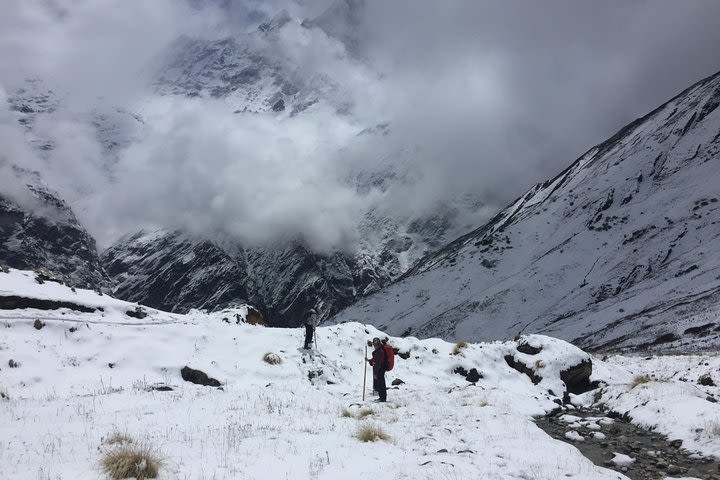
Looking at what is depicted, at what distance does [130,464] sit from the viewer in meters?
6.77

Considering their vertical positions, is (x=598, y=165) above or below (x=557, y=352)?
above

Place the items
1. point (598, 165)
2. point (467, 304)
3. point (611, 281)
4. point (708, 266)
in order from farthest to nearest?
point (598, 165) → point (467, 304) → point (611, 281) → point (708, 266)

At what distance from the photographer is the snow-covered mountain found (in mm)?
86550

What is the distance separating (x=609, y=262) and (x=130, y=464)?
130 m

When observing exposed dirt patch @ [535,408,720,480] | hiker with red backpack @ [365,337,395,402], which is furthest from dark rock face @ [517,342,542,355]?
hiker with red backpack @ [365,337,395,402]

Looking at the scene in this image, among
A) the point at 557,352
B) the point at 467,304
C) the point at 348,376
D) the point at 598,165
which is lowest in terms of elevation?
the point at 348,376

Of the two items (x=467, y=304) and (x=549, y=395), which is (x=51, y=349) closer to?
(x=549, y=395)

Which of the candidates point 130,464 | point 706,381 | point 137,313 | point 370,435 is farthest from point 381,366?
point 137,313

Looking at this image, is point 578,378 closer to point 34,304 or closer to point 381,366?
point 381,366

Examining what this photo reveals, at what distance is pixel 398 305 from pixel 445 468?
14826 centimetres

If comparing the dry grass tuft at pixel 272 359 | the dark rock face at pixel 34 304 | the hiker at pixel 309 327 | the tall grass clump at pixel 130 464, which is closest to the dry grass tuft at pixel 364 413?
the tall grass clump at pixel 130 464

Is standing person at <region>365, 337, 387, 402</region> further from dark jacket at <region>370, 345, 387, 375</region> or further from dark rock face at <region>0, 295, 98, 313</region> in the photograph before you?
dark rock face at <region>0, 295, 98, 313</region>

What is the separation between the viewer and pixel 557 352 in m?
22.4

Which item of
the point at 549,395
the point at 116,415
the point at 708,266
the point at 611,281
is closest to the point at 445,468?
the point at 116,415
